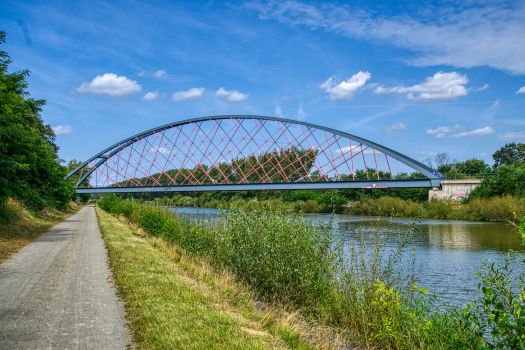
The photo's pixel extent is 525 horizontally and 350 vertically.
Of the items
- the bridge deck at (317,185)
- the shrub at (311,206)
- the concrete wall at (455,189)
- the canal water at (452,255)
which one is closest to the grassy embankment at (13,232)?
the canal water at (452,255)

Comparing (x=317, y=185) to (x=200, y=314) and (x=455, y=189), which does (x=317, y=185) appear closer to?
(x=455, y=189)

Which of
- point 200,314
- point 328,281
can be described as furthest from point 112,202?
point 200,314

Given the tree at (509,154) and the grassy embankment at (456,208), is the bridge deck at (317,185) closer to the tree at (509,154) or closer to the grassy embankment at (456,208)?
the grassy embankment at (456,208)

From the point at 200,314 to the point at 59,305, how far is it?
2701mm

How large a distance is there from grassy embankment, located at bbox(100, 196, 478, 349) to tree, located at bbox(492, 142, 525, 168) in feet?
367

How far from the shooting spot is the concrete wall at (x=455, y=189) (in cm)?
6074

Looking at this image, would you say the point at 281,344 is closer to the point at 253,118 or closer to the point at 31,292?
the point at 31,292

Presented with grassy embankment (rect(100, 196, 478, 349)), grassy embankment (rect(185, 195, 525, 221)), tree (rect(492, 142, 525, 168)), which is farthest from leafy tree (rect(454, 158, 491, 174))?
grassy embankment (rect(100, 196, 478, 349))

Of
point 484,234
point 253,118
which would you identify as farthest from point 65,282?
point 253,118

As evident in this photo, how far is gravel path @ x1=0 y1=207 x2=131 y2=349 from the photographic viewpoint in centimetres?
557

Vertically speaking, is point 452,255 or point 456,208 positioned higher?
point 456,208

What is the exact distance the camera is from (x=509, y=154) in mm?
108750

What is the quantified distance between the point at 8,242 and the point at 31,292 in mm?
8336

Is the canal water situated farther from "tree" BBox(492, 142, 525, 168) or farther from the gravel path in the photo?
"tree" BBox(492, 142, 525, 168)
